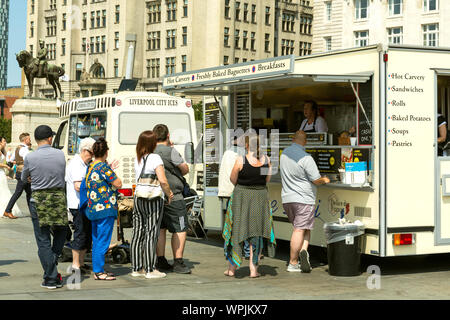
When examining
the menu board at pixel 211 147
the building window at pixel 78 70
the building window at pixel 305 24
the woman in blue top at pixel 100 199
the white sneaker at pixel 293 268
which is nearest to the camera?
the woman in blue top at pixel 100 199

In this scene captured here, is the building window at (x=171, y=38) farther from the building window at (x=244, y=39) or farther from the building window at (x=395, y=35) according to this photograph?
the building window at (x=395, y=35)

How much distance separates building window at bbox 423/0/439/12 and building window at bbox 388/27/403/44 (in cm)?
254

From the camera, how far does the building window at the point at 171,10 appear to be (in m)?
95.4

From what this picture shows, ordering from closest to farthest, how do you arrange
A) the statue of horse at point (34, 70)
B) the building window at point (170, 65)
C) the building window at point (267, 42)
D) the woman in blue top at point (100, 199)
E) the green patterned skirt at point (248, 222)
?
1. the woman in blue top at point (100, 199)
2. the green patterned skirt at point (248, 222)
3. the statue of horse at point (34, 70)
4. the building window at point (170, 65)
5. the building window at point (267, 42)

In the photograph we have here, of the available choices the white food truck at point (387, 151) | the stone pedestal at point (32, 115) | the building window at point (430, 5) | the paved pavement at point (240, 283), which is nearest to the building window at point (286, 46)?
the building window at point (430, 5)

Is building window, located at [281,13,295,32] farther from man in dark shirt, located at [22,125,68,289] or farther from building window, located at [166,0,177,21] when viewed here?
man in dark shirt, located at [22,125,68,289]

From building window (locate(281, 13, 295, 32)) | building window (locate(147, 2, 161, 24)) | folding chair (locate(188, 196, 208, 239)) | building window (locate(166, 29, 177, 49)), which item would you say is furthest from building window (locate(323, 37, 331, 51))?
folding chair (locate(188, 196, 208, 239))

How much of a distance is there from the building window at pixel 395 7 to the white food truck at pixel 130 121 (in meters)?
43.6

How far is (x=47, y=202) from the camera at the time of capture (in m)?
8.49

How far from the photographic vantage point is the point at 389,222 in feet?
31.3

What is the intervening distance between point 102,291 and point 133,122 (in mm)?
7144

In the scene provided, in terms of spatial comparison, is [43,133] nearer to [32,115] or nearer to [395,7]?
[32,115]
